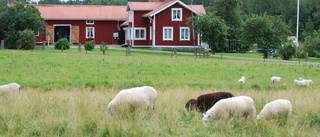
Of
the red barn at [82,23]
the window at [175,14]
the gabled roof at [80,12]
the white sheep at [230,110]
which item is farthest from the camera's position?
the gabled roof at [80,12]

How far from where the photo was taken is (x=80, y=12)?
2485 inches

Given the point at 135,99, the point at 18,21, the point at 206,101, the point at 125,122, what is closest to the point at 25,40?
the point at 18,21

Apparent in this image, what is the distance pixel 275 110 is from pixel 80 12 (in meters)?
55.0

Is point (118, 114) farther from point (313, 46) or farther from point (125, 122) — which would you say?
point (313, 46)

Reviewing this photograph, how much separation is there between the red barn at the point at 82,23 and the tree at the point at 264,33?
21812 mm

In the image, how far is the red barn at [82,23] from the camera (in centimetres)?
6122

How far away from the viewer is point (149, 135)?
31.1 ft

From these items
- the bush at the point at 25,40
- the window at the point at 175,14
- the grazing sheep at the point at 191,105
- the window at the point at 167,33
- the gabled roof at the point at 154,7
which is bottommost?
the grazing sheep at the point at 191,105

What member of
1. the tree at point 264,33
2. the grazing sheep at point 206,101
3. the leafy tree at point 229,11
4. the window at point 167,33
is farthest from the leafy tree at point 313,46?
the grazing sheep at point 206,101

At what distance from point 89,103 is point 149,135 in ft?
11.5

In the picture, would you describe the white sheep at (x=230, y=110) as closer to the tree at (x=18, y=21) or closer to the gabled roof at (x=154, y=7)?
the tree at (x=18, y=21)

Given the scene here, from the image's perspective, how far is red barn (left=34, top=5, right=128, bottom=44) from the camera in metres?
61.2

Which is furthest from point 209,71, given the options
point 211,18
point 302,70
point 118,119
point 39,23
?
point 39,23

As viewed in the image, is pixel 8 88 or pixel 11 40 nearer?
pixel 8 88
